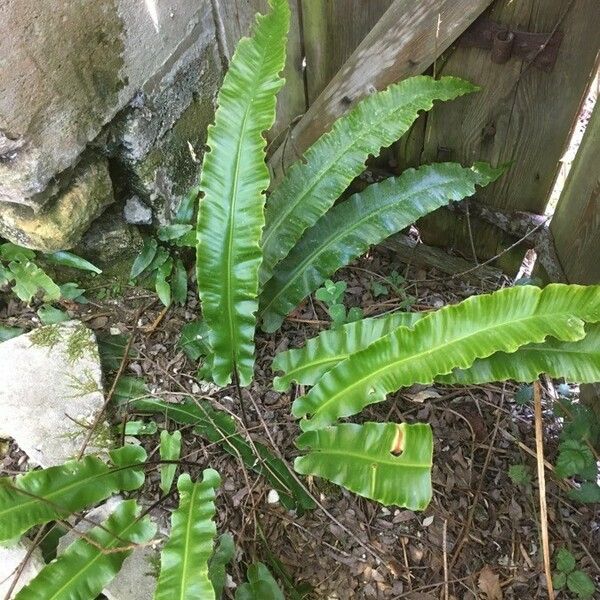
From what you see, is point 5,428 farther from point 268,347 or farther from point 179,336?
→ point 268,347

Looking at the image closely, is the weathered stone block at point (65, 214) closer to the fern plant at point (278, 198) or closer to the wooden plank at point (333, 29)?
the fern plant at point (278, 198)

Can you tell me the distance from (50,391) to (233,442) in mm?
653

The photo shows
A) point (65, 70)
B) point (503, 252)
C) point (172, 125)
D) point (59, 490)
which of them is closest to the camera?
point (59, 490)

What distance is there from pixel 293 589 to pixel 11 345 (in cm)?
126

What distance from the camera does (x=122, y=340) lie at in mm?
2303

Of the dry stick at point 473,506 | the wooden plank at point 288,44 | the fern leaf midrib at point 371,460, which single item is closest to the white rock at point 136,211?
the wooden plank at point 288,44

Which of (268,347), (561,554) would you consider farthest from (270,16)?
(561,554)

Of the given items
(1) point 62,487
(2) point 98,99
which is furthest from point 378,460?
(2) point 98,99

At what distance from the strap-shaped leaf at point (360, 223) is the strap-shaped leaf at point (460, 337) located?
489 mm

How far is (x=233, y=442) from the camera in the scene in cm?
206

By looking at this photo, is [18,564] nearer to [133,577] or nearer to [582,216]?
[133,577]

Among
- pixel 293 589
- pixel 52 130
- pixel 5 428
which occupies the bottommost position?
pixel 293 589

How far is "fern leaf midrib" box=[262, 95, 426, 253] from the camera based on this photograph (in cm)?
196

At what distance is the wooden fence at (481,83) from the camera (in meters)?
1.79
